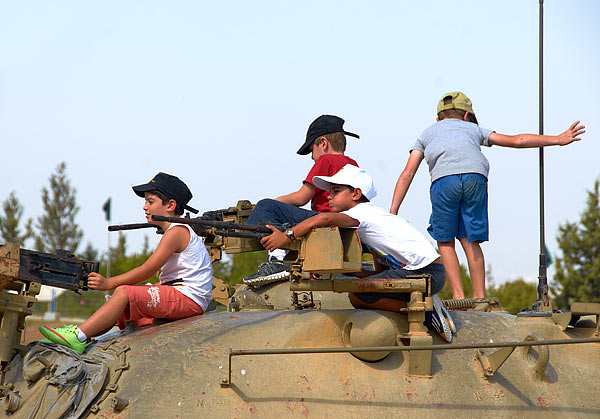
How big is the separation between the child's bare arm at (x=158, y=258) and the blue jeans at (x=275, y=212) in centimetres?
46

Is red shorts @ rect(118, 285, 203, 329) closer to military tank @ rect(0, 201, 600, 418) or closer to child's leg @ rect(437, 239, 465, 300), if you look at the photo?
military tank @ rect(0, 201, 600, 418)

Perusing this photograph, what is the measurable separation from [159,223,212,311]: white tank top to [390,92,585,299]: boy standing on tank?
7.32 ft

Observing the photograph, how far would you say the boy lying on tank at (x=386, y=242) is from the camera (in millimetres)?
4973

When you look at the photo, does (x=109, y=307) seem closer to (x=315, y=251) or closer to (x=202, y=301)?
(x=202, y=301)

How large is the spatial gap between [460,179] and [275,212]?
5.74 ft

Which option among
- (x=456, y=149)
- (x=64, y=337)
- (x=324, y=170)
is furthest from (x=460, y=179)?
(x=64, y=337)

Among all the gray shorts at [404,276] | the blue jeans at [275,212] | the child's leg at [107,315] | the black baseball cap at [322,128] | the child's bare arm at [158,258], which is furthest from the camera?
the black baseball cap at [322,128]

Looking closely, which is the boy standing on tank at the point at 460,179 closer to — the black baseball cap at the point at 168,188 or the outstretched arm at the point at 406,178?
the outstretched arm at the point at 406,178

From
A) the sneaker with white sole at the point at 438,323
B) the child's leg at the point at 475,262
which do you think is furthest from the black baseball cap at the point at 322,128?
the sneaker with white sole at the point at 438,323

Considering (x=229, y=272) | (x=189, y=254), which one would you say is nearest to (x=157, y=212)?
(x=189, y=254)

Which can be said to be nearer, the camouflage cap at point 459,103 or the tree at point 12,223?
the camouflage cap at point 459,103

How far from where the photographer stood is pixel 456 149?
21.9 ft

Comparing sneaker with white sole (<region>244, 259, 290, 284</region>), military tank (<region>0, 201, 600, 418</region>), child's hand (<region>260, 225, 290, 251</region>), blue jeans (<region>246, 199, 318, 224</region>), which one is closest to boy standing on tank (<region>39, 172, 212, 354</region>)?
military tank (<region>0, 201, 600, 418</region>)

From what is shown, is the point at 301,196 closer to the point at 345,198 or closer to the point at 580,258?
the point at 345,198
